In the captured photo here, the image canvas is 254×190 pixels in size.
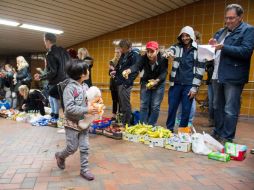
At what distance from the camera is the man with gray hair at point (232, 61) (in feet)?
11.1

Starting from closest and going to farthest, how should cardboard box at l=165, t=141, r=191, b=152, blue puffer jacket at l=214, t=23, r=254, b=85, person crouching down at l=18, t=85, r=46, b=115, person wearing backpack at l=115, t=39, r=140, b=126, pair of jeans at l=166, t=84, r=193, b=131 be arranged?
blue puffer jacket at l=214, t=23, r=254, b=85 < cardboard box at l=165, t=141, r=191, b=152 < pair of jeans at l=166, t=84, r=193, b=131 < person wearing backpack at l=115, t=39, r=140, b=126 < person crouching down at l=18, t=85, r=46, b=115

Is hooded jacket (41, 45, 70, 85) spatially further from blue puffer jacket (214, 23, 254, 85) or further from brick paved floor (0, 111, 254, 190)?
blue puffer jacket (214, 23, 254, 85)

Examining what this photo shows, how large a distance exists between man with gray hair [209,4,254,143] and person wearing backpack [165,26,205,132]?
0.32 meters

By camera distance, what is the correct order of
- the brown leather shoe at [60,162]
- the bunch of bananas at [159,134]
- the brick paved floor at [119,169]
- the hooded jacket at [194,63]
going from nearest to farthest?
the brick paved floor at [119,169]
the brown leather shoe at [60,162]
the bunch of bananas at [159,134]
the hooded jacket at [194,63]

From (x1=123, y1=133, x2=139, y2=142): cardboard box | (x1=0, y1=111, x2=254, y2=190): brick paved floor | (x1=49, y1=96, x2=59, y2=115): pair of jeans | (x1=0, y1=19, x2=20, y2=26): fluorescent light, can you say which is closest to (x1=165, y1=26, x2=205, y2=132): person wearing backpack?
(x1=123, y1=133, x2=139, y2=142): cardboard box

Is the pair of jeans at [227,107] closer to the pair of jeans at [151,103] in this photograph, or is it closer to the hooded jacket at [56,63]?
the pair of jeans at [151,103]

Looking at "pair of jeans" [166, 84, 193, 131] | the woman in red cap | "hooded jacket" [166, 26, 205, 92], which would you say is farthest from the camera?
the woman in red cap

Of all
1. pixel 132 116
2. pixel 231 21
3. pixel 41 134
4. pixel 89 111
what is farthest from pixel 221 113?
pixel 41 134

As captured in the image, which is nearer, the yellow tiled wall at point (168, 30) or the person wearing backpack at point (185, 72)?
the person wearing backpack at point (185, 72)

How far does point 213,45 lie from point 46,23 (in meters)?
5.17

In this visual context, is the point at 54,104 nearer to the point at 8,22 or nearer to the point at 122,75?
the point at 122,75

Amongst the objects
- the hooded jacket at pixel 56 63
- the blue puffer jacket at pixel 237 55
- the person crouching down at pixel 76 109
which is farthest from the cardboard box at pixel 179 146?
the hooded jacket at pixel 56 63

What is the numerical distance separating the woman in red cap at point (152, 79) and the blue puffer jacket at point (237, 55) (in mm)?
939

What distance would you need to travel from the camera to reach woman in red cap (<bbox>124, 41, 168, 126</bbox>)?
411 cm
